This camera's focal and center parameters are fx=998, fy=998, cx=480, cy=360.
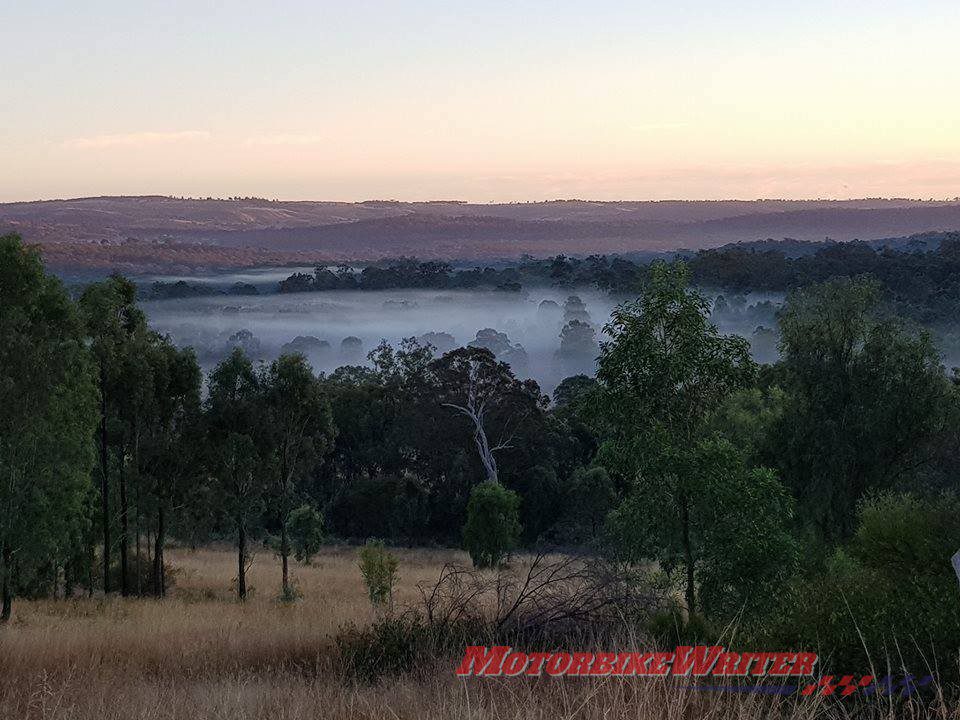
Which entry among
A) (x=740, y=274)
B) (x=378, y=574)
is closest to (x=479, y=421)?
(x=378, y=574)

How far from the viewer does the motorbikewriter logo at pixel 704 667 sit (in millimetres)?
6914

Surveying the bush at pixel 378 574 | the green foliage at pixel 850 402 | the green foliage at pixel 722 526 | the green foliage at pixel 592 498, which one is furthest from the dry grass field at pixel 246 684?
the green foliage at pixel 592 498

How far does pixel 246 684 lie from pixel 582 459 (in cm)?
5125

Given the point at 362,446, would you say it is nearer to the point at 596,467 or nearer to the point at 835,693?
the point at 596,467

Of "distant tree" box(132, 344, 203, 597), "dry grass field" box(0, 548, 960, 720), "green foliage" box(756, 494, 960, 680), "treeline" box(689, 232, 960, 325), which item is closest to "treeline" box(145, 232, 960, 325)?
"treeline" box(689, 232, 960, 325)

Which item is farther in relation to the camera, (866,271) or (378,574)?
(866,271)

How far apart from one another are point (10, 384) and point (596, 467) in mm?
37118

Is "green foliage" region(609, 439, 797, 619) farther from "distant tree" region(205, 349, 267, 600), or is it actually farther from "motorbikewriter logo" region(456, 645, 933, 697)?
"distant tree" region(205, 349, 267, 600)

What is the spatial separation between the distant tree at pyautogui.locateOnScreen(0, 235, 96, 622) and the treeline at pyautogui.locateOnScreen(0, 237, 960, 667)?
5cm

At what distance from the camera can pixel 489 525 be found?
38.2 metres

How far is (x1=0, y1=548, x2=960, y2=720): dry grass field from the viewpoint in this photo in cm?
593

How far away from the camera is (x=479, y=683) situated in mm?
7301

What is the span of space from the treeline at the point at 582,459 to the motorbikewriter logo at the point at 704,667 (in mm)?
386

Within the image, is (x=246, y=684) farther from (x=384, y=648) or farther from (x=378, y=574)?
(x=378, y=574)
